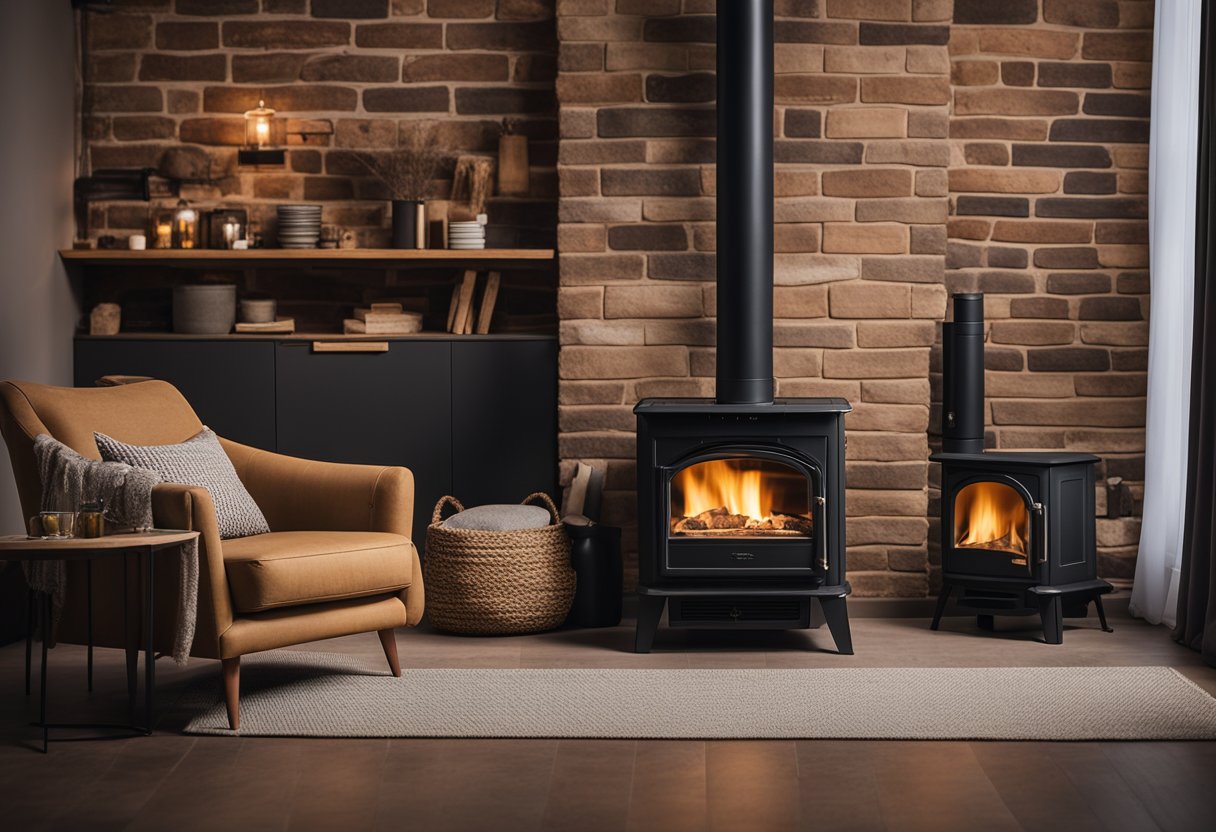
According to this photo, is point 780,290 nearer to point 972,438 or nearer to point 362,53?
point 972,438

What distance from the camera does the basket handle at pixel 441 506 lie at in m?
4.84

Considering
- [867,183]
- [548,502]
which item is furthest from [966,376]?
[548,502]

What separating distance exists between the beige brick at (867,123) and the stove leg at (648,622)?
6.05 ft

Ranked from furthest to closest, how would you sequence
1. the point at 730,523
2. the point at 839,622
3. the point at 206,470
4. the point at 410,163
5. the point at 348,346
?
the point at 410,163
the point at 348,346
the point at 730,523
the point at 839,622
the point at 206,470

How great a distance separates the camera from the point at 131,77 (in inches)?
209

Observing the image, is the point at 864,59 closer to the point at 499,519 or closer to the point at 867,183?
the point at 867,183

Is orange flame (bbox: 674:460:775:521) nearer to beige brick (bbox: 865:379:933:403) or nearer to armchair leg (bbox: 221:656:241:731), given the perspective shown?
beige brick (bbox: 865:379:933:403)

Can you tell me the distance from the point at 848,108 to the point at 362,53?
1922 mm

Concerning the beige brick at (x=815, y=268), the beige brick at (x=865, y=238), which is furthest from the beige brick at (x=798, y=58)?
the beige brick at (x=815, y=268)

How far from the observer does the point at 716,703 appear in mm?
3744

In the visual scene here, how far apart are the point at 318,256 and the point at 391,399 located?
1.99 ft

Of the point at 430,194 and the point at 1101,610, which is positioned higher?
the point at 430,194

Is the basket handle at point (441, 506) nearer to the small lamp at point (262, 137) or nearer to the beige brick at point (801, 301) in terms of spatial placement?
the beige brick at point (801, 301)

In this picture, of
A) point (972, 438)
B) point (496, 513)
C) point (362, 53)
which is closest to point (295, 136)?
point (362, 53)
